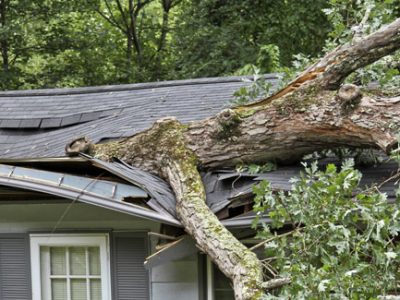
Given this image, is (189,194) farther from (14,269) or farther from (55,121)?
(55,121)

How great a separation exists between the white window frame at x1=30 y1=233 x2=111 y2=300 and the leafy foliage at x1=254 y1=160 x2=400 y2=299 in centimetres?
175

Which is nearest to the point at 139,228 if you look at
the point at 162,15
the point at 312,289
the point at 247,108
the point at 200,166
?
the point at 200,166

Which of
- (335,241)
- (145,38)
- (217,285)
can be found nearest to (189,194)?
(217,285)

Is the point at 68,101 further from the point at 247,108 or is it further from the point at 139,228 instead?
the point at 247,108

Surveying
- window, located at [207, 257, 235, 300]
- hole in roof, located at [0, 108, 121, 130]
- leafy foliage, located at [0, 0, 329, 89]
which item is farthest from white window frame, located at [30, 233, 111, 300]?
leafy foliage, located at [0, 0, 329, 89]

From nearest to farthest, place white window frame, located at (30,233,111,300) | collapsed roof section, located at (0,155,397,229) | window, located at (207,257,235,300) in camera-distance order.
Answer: collapsed roof section, located at (0,155,397,229) < window, located at (207,257,235,300) < white window frame, located at (30,233,111,300)

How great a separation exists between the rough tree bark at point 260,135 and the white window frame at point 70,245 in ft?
2.26

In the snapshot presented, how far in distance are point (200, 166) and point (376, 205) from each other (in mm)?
1601

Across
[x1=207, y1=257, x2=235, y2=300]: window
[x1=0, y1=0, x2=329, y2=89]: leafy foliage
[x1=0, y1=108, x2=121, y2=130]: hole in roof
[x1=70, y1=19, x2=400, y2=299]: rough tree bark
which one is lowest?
[x1=207, y1=257, x2=235, y2=300]: window

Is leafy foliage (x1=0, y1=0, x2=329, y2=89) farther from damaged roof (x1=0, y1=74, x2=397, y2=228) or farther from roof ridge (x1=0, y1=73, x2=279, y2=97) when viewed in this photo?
damaged roof (x1=0, y1=74, x2=397, y2=228)

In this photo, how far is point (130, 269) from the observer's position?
442cm

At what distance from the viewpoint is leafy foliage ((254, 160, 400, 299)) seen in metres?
2.67

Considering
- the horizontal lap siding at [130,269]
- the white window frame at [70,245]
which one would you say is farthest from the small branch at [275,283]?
the white window frame at [70,245]

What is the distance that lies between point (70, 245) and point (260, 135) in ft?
5.88
